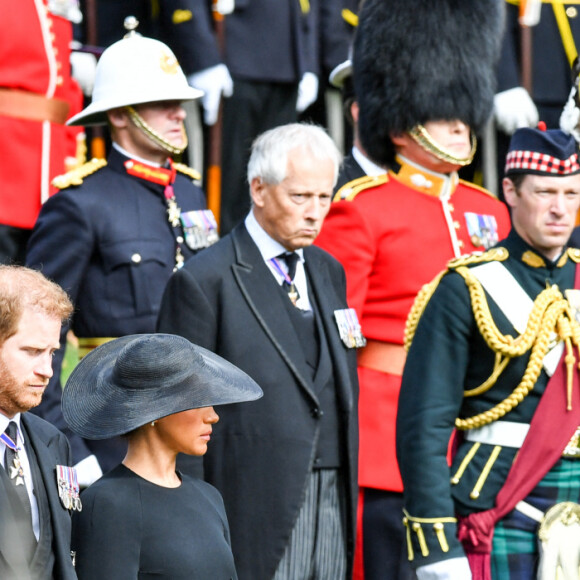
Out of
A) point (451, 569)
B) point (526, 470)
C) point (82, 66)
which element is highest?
point (82, 66)

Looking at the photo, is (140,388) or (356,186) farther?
(356,186)

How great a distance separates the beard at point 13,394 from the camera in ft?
14.0

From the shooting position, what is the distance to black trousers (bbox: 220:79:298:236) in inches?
329

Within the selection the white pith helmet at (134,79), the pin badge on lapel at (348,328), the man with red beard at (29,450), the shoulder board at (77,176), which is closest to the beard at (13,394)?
the man with red beard at (29,450)

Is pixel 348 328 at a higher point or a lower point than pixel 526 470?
higher

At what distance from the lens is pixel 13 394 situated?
427 centimetres

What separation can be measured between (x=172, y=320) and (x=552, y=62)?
3.97 metres

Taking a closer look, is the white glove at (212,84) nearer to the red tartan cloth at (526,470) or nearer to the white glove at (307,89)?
the white glove at (307,89)

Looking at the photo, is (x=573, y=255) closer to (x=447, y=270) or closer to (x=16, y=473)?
(x=447, y=270)

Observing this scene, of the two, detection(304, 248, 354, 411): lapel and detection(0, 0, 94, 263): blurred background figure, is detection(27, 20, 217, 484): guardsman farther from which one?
detection(304, 248, 354, 411): lapel

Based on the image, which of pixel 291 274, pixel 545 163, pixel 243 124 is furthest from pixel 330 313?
pixel 243 124

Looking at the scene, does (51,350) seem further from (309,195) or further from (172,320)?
(309,195)

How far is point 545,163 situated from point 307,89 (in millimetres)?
2908

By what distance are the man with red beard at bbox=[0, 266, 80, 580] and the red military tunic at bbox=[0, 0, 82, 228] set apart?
2658mm
